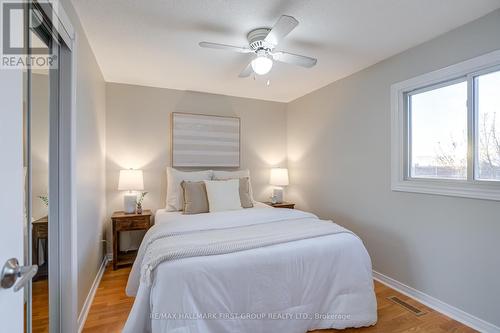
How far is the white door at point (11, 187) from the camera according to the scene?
0.66 m

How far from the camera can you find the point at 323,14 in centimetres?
182

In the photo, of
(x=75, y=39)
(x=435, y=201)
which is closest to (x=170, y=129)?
(x=75, y=39)

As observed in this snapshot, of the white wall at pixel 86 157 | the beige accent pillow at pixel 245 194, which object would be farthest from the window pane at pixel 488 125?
the white wall at pixel 86 157

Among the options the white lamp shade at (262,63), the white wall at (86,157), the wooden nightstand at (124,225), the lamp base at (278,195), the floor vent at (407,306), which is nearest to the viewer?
the white wall at (86,157)

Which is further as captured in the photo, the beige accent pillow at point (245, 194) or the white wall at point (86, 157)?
the beige accent pillow at point (245, 194)

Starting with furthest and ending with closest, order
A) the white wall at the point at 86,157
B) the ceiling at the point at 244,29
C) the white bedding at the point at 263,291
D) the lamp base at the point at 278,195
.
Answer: the lamp base at the point at 278,195
the white wall at the point at 86,157
the ceiling at the point at 244,29
the white bedding at the point at 263,291

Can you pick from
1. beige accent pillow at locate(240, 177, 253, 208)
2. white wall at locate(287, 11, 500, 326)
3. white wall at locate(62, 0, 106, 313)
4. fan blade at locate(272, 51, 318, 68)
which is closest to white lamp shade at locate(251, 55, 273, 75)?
fan blade at locate(272, 51, 318, 68)

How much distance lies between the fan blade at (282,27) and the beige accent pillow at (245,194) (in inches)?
75.6

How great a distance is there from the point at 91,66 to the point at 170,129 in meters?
1.37

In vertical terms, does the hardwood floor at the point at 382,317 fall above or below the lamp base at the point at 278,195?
below

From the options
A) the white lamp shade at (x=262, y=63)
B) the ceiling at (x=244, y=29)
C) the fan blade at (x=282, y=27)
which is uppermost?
the ceiling at (x=244, y=29)

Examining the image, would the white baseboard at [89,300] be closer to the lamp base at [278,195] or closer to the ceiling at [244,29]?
the ceiling at [244,29]

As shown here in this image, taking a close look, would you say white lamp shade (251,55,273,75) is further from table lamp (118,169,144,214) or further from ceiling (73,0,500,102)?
table lamp (118,169,144,214)

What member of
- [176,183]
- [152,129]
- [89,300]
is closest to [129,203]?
[176,183]
